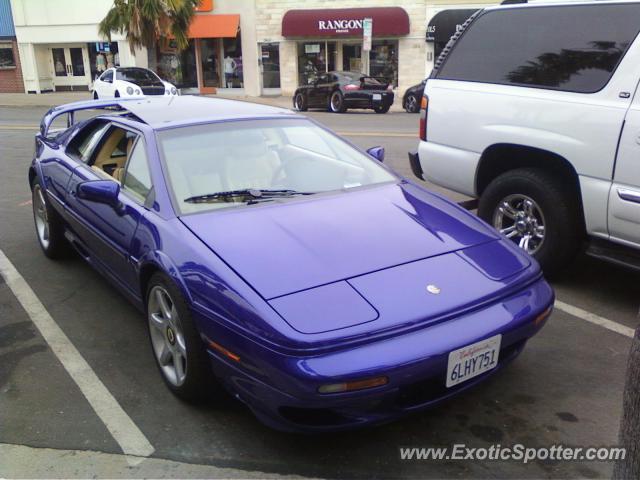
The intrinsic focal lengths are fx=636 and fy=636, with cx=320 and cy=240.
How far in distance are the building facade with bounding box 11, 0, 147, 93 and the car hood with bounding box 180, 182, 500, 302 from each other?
27.9 m

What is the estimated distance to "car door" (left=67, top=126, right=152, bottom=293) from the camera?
375 cm

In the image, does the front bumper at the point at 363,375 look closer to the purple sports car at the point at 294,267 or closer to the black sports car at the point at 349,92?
the purple sports car at the point at 294,267

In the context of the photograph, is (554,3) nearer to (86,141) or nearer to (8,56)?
(86,141)

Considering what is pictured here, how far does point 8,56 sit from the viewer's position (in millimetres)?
31047

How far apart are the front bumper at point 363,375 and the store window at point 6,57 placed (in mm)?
32917

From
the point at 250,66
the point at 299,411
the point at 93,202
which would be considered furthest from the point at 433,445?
the point at 250,66

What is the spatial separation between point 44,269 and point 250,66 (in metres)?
24.8

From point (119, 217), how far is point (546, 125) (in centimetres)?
303

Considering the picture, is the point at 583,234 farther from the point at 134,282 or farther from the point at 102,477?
the point at 102,477

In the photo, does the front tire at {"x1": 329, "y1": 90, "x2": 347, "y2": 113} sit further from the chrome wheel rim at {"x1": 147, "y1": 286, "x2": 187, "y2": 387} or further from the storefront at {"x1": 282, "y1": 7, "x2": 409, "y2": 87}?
the chrome wheel rim at {"x1": 147, "y1": 286, "x2": 187, "y2": 387}

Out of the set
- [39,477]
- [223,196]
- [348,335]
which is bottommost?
[39,477]

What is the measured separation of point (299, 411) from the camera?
2668mm

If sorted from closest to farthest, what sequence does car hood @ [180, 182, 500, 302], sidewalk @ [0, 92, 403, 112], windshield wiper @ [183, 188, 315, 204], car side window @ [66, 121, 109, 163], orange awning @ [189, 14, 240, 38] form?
1. car hood @ [180, 182, 500, 302]
2. windshield wiper @ [183, 188, 315, 204]
3. car side window @ [66, 121, 109, 163]
4. sidewalk @ [0, 92, 403, 112]
5. orange awning @ [189, 14, 240, 38]

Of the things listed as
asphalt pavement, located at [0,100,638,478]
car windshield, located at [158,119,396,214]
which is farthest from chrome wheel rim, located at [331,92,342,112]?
asphalt pavement, located at [0,100,638,478]
